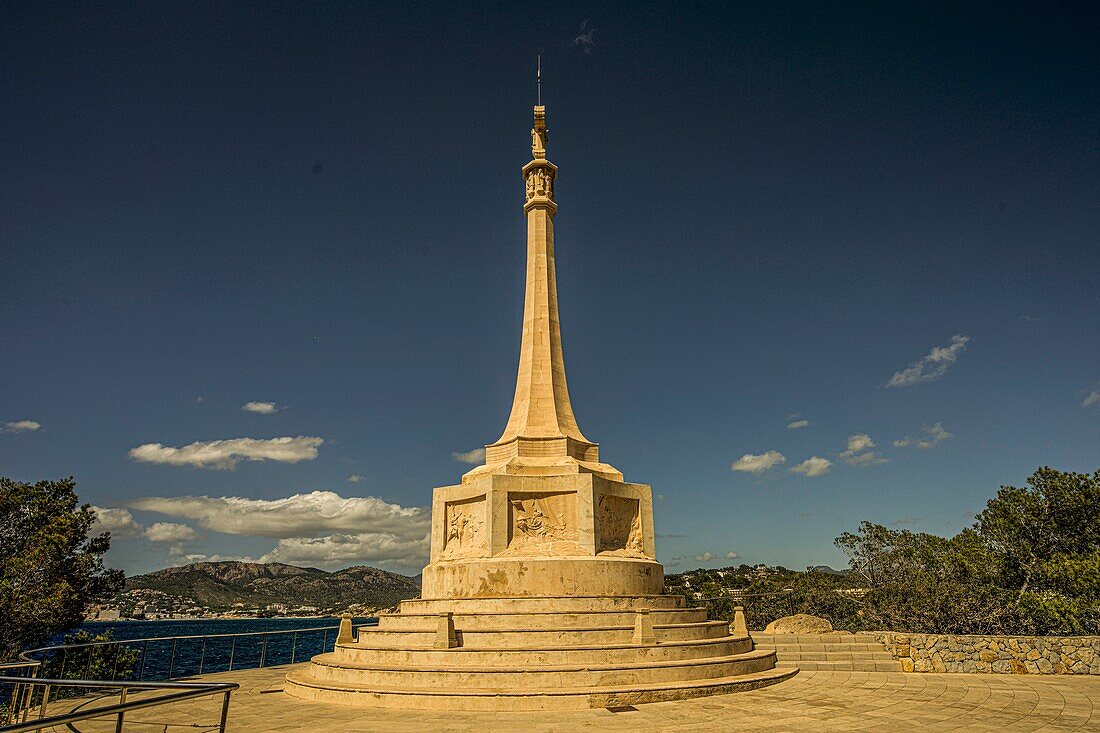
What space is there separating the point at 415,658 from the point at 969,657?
13.0 meters

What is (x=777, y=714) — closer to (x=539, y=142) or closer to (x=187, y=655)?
(x=539, y=142)

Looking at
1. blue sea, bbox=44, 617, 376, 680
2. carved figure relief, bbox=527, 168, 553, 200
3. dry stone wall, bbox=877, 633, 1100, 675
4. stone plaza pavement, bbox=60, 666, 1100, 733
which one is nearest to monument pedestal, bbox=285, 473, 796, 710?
stone plaza pavement, bbox=60, 666, 1100, 733

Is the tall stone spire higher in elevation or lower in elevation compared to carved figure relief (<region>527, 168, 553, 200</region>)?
lower

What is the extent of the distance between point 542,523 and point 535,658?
4.91 meters

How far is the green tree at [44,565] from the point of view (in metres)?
22.0

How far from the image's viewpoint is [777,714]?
10.9 m

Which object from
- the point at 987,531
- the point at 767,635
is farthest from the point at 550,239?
the point at 987,531

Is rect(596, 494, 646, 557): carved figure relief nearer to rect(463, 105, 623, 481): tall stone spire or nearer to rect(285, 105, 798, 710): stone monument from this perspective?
rect(285, 105, 798, 710): stone monument

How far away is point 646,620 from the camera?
46.6 ft

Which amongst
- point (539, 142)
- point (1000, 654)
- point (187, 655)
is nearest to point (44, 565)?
point (539, 142)

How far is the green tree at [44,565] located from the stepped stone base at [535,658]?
13155 millimetres

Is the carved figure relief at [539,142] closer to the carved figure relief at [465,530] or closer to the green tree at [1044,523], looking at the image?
the carved figure relief at [465,530]

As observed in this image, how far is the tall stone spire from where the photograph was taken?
62.5ft

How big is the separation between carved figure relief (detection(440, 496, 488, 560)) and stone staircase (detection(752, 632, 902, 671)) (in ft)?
25.7
